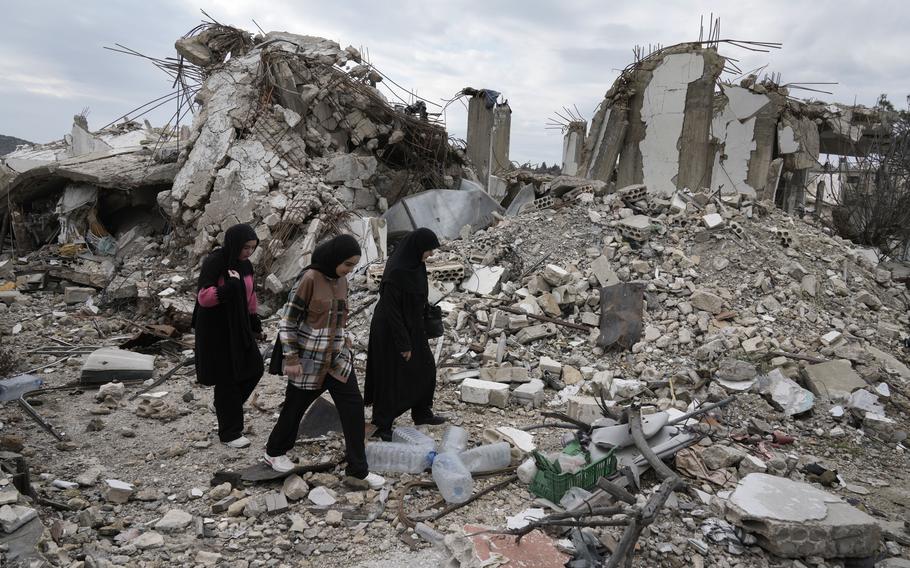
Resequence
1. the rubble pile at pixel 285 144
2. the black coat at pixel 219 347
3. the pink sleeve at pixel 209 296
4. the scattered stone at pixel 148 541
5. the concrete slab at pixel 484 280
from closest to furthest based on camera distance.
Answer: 1. the scattered stone at pixel 148 541
2. the pink sleeve at pixel 209 296
3. the black coat at pixel 219 347
4. the concrete slab at pixel 484 280
5. the rubble pile at pixel 285 144

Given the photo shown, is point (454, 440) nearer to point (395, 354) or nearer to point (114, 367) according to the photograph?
point (395, 354)

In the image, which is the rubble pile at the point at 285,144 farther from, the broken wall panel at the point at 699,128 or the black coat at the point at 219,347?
the broken wall panel at the point at 699,128

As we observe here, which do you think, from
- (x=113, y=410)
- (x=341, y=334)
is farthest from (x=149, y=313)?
(x=341, y=334)

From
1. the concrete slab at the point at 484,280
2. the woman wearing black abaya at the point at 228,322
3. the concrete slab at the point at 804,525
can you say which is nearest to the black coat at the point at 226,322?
the woman wearing black abaya at the point at 228,322

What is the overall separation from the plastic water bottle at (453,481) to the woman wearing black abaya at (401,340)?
66 cm

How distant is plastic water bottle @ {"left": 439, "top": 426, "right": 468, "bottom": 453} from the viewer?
12.6 feet

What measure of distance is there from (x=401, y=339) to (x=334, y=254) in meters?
0.89

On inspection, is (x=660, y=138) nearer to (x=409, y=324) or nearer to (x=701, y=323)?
(x=701, y=323)

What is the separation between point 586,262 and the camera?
285 inches

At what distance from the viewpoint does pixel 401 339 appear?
3.82m

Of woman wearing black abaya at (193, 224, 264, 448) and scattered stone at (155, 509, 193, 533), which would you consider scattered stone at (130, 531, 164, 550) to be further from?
woman wearing black abaya at (193, 224, 264, 448)

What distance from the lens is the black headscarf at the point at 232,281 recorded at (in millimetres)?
3564

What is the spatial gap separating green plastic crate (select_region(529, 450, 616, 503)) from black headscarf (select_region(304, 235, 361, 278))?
1.62 metres

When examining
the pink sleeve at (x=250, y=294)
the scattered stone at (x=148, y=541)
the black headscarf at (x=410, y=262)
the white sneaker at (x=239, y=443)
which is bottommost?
the scattered stone at (x=148, y=541)
